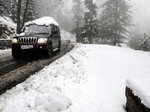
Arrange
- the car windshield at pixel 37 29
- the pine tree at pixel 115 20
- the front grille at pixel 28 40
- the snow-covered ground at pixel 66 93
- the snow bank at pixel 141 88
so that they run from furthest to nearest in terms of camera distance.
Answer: the pine tree at pixel 115 20 < the car windshield at pixel 37 29 < the front grille at pixel 28 40 < the snow-covered ground at pixel 66 93 < the snow bank at pixel 141 88

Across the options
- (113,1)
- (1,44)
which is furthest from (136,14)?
(1,44)

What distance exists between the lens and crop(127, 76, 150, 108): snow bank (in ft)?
12.0

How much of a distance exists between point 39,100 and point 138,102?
2.31m

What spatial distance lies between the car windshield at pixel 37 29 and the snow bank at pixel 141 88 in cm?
852

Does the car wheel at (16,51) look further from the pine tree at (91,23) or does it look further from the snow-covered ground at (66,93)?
the pine tree at (91,23)

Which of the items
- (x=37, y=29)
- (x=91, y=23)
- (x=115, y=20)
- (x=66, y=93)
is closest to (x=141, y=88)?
(x=66, y=93)

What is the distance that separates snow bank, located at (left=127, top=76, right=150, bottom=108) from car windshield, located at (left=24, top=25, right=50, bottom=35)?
8522 millimetres

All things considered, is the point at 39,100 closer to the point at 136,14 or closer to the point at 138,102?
the point at 138,102

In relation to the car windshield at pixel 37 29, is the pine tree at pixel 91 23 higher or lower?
higher

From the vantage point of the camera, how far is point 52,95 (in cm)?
511

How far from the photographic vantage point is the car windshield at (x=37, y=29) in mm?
12298

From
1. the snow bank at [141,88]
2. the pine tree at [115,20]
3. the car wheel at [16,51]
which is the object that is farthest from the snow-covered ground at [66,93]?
the pine tree at [115,20]

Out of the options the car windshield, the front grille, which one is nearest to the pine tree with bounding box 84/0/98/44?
the car windshield

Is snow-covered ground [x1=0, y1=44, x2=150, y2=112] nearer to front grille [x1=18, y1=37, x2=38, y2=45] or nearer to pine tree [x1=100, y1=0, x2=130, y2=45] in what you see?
front grille [x1=18, y1=37, x2=38, y2=45]
